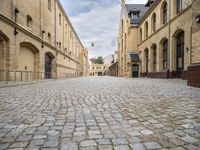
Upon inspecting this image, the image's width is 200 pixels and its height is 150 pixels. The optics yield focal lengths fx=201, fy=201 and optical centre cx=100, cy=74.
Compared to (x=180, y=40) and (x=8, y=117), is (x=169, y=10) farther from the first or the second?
(x=8, y=117)

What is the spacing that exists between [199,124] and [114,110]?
69.6 inches

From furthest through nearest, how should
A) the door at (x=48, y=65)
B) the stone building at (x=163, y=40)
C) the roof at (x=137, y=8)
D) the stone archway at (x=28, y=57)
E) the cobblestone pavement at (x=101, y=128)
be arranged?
the roof at (x=137, y=8), the door at (x=48, y=65), the stone archway at (x=28, y=57), the stone building at (x=163, y=40), the cobblestone pavement at (x=101, y=128)

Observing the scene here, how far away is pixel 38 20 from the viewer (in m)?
21.0

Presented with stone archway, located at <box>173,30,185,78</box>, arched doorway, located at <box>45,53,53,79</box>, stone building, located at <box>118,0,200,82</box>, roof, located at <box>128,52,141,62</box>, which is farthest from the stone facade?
roof, located at <box>128,52,141,62</box>

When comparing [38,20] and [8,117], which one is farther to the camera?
[38,20]

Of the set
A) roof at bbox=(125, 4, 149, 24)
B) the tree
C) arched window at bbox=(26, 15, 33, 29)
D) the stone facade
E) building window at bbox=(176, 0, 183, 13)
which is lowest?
the stone facade

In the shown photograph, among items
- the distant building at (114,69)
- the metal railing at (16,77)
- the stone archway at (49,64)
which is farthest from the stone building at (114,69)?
the metal railing at (16,77)

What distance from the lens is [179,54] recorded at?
62.5 feet

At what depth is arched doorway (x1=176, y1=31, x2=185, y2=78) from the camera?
18.3 meters

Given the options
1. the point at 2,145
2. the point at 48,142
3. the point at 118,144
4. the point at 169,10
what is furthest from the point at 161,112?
the point at 169,10

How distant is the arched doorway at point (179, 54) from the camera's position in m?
18.3

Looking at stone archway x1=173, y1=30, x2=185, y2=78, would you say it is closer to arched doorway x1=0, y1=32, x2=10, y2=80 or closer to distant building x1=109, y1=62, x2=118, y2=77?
arched doorway x1=0, y1=32, x2=10, y2=80

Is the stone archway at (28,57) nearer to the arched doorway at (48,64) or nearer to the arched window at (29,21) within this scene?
the arched window at (29,21)

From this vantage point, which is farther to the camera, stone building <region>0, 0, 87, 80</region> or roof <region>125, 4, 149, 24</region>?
roof <region>125, 4, 149, 24</region>
